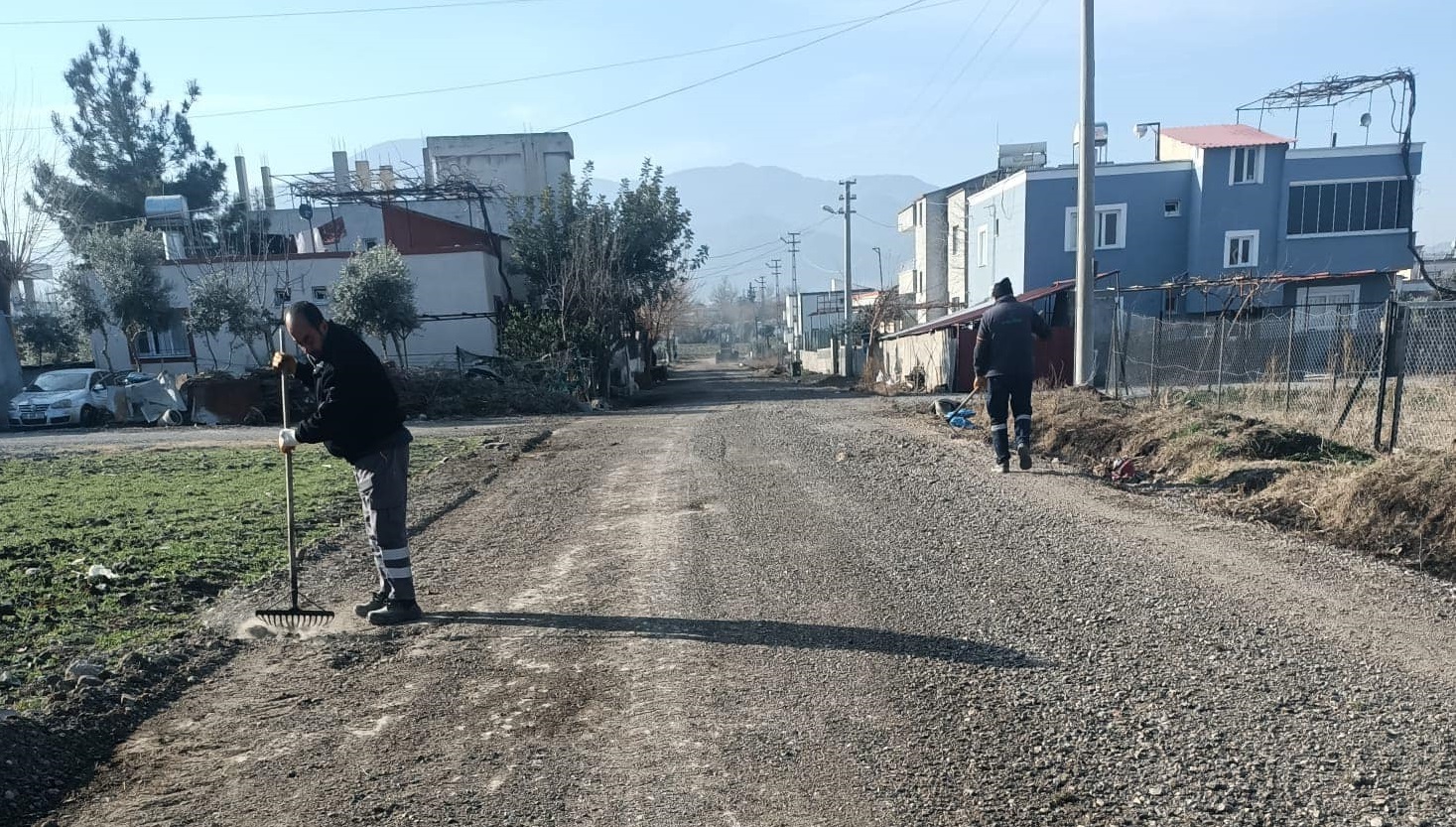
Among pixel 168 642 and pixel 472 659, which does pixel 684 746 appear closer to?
pixel 472 659

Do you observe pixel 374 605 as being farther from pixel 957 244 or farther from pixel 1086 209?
pixel 957 244

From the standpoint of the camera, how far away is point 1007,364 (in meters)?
8.98

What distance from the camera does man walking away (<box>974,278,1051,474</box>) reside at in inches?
352

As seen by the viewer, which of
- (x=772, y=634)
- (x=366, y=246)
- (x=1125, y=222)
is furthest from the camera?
(x=366, y=246)

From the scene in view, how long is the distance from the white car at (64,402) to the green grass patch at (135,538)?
1089cm

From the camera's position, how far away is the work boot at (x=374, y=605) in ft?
17.2

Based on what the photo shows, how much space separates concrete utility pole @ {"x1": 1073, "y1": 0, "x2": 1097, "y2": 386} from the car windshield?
2379cm

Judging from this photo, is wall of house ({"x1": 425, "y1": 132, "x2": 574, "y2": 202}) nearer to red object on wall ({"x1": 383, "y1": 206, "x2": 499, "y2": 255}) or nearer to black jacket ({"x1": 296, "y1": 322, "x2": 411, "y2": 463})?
red object on wall ({"x1": 383, "y1": 206, "x2": 499, "y2": 255})

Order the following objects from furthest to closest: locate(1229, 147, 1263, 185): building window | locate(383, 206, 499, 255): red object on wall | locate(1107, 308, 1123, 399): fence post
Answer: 1. locate(383, 206, 499, 255): red object on wall
2. locate(1229, 147, 1263, 185): building window
3. locate(1107, 308, 1123, 399): fence post

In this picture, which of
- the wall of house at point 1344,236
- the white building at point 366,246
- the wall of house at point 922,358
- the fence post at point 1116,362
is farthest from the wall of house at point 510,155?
the fence post at point 1116,362

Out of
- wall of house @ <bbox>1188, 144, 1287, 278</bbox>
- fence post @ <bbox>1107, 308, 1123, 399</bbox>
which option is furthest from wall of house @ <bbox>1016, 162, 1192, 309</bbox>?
fence post @ <bbox>1107, 308, 1123, 399</bbox>

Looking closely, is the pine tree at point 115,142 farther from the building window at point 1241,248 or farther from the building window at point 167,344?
the building window at point 1241,248

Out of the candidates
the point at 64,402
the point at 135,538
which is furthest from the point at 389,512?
the point at 64,402

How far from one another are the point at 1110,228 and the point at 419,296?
24.5 m
